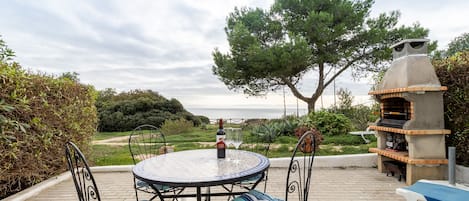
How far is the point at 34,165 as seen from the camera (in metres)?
3.47

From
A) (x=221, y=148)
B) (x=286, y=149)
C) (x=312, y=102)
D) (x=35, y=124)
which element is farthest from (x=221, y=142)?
(x=312, y=102)

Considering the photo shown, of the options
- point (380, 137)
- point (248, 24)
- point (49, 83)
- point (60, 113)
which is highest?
point (248, 24)

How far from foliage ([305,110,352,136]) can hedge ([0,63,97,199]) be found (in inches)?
214

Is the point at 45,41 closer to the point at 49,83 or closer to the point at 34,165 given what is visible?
the point at 49,83

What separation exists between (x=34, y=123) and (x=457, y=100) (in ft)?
17.3

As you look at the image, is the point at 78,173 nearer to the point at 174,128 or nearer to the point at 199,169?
the point at 199,169

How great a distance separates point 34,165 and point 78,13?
304cm

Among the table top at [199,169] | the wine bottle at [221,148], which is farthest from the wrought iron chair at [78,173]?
the wine bottle at [221,148]

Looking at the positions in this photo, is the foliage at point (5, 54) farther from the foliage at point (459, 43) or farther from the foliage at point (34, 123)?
the foliage at point (459, 43)

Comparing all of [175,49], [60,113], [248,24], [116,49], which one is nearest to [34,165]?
[60,113]

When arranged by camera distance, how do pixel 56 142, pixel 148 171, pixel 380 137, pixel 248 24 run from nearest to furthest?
pixel 148 171 → pixel 56 142 → pixel 380 137 → pixel 248 24

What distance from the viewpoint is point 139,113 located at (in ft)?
45.2

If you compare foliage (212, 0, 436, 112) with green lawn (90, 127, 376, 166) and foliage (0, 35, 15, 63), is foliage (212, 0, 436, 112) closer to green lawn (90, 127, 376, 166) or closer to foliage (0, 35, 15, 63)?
green lawn (90, 127, 376, 166)

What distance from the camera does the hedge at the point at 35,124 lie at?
115 inches
